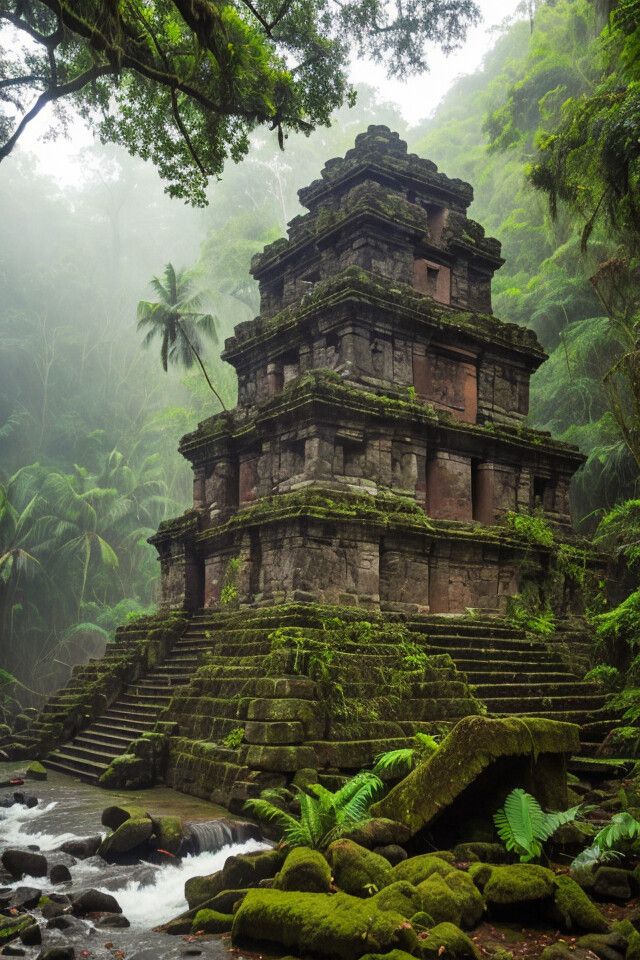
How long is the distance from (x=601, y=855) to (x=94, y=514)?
83.7 feet

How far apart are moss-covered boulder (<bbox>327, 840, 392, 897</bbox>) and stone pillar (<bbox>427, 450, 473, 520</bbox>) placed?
893 centimetres

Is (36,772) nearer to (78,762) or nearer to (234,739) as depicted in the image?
(78,762)

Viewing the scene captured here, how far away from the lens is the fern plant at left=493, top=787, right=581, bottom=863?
18.6 ft

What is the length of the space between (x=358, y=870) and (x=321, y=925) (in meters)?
0.80

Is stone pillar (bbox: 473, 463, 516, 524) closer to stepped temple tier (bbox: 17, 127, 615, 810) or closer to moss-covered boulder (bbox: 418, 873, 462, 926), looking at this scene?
stepped temple tier (bbox: 17, 127, 615, 810)

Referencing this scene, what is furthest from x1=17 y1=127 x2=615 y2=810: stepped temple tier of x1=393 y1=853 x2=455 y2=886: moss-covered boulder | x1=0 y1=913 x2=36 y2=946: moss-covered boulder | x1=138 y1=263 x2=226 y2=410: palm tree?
x1=138 y1=263 x2=226 y2=410: palm tree

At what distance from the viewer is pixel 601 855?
5543 mm

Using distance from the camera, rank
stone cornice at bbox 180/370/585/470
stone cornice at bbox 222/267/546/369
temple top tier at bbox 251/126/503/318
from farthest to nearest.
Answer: temple top tier at bbox 251/126/503/318 < stone cornice at bbox 222/267/546/369 < stone cornice at bbox 180/370/585/470

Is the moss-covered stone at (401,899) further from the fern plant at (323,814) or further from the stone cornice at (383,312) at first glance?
the stone cornice at (383,312)

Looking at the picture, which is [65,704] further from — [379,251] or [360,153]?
[360,153]

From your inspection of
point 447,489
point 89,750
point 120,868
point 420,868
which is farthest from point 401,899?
point 447,489

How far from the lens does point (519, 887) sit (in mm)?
5039

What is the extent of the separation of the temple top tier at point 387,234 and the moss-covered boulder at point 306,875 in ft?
39.0

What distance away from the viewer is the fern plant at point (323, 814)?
635 cm
